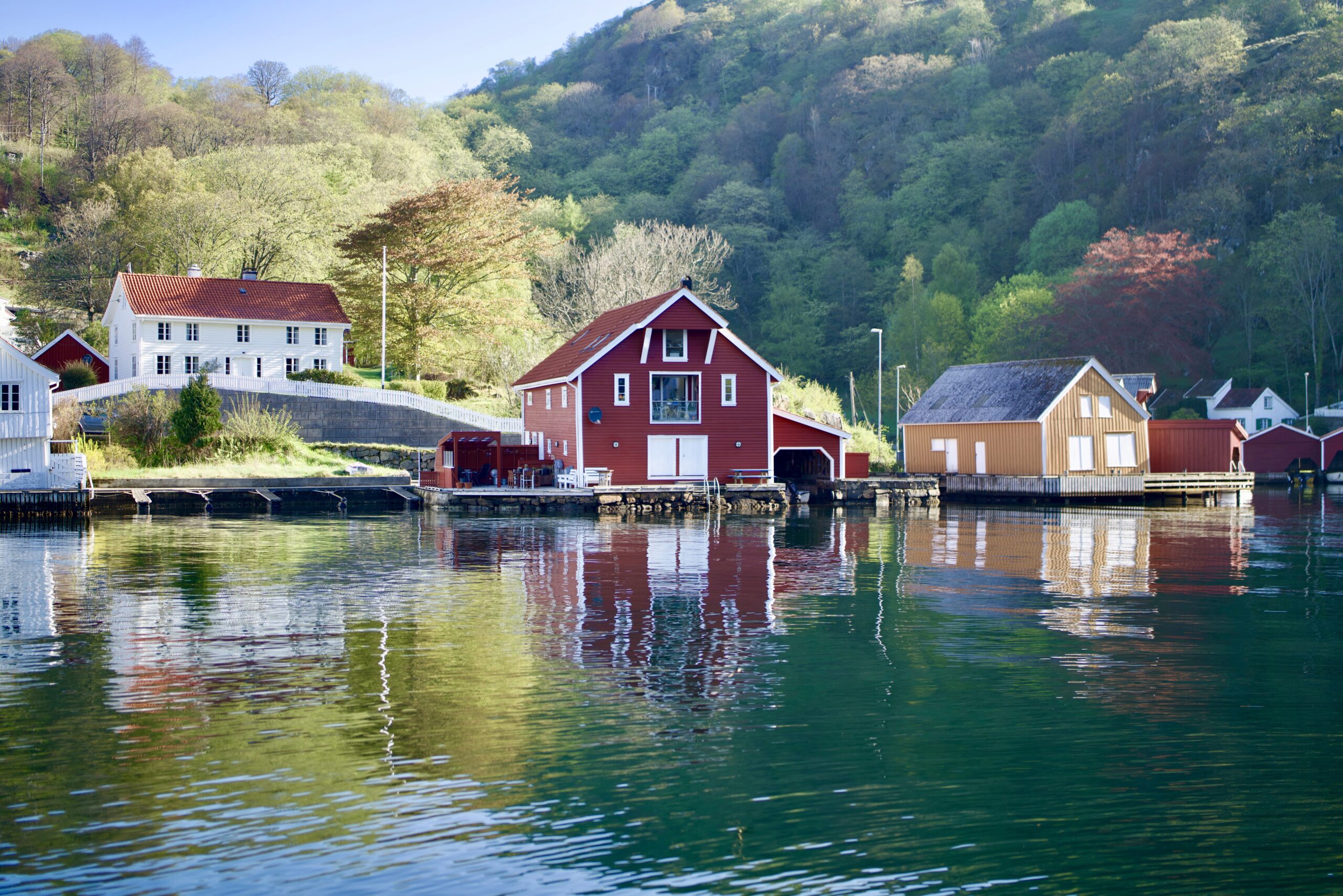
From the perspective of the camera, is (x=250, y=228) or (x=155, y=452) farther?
(x=250, y=228)

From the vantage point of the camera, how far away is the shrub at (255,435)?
45656 millimetres

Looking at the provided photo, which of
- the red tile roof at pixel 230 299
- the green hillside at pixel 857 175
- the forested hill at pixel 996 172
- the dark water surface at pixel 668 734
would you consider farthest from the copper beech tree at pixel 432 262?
the dark water surface at pixel 668 734

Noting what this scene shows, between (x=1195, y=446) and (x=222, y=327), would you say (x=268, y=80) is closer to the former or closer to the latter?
(x=222, y=327)

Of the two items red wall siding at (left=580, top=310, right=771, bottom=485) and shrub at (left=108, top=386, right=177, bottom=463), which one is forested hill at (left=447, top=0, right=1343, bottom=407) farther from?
shrub at (left=108, top=386, right=177, bottom=463)

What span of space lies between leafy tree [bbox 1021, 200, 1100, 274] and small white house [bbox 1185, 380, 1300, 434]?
50.3 ft

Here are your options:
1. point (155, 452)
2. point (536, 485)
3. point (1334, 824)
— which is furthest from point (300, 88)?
point (1334, 824)

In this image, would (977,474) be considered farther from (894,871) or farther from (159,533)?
(894,871)

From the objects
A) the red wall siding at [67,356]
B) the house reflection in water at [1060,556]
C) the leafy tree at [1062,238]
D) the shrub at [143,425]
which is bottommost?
the house reflection in water at [1060,556]

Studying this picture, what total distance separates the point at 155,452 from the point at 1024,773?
1657 inches

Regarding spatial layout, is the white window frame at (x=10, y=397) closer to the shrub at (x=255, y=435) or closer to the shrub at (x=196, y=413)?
the shrub at (x=196, y=413)

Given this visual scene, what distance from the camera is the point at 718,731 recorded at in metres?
10.9

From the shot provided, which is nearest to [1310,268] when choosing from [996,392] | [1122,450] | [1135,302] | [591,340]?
[1135,302]

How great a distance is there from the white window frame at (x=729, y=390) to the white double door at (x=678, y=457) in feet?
4.87

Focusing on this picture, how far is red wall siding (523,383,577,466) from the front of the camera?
41.5 m
